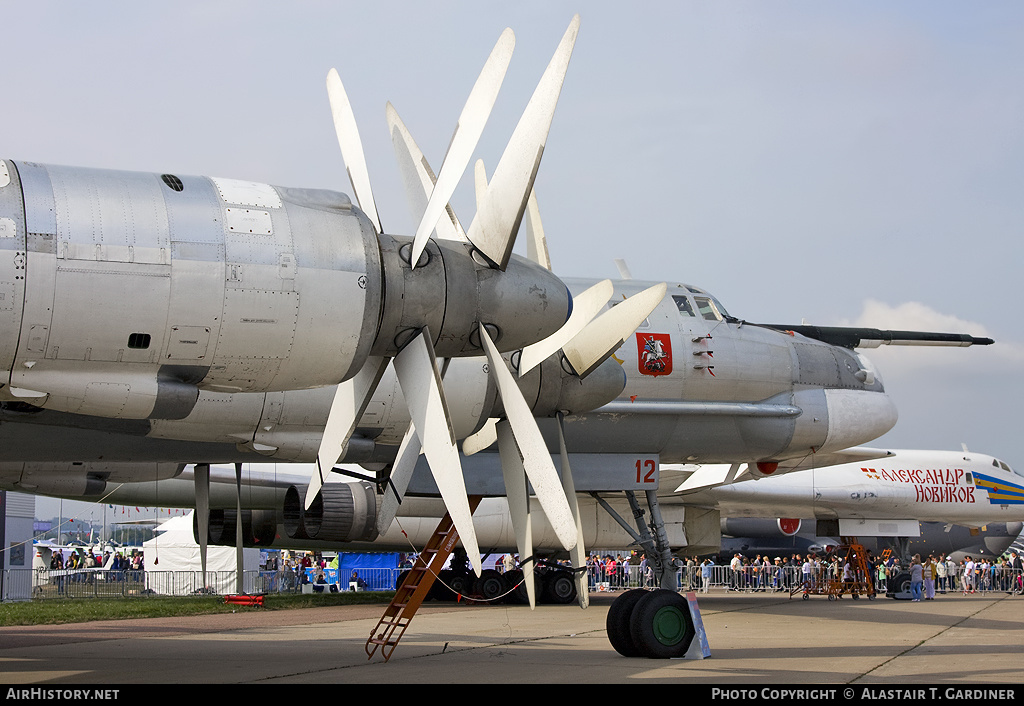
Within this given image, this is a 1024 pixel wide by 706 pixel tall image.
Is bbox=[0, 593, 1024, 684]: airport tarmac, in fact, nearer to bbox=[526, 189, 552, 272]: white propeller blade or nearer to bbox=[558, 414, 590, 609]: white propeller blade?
bbox=[558, 414, 590, 609]: white propeller blade

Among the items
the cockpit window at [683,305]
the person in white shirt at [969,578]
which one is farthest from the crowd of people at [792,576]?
the cockpit window at [683,305]

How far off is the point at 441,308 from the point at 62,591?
26.3 meters

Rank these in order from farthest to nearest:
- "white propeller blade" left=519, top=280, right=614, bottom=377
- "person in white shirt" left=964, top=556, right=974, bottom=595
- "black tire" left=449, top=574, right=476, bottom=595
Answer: "person in white shirt" left=964, top=556, right=974, bottom=595
"black tire" left=449, top=574, right=476, bottom=595
"white propeller blade" left=519, top=280, right=614, bottom=377

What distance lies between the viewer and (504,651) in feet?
36.7

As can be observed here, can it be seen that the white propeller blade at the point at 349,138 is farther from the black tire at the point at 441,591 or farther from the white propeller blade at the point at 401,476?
the black tire at the point at 441,591

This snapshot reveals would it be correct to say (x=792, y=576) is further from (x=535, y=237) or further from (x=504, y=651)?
(x=535, y=237)

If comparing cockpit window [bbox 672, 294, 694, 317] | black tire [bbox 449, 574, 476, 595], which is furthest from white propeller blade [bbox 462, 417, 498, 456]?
black tire [bbox 449, 574, 476, 595]

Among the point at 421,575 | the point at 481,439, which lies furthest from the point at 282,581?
the point at 481,439

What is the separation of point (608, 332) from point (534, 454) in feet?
7.77

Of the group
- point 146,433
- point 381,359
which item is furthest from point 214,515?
point 381,359

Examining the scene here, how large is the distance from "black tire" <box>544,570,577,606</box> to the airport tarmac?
5131 millimetres

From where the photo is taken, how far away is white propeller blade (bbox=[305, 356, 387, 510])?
803 cm

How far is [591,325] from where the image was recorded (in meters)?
10.2

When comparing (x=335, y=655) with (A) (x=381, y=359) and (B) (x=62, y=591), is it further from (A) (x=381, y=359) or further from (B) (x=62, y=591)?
(B) (x=62, y=591)
